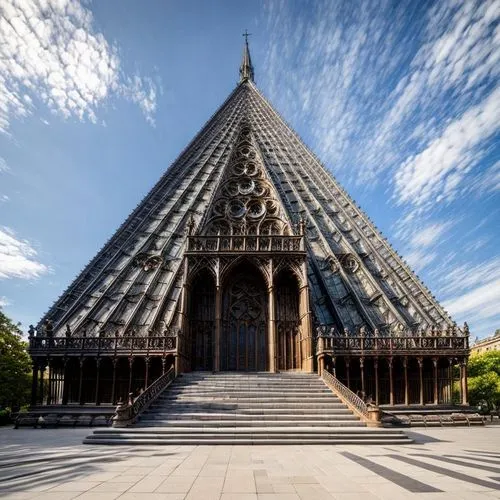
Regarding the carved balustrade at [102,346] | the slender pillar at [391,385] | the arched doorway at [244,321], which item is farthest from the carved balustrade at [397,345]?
the carved balustrade at [102,346]

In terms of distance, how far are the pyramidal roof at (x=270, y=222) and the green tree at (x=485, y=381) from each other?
29.7 meters

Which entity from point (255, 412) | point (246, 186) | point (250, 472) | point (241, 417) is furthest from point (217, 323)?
point (250, 472)

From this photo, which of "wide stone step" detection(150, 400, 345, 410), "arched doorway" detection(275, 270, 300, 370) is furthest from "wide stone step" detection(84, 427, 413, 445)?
"arched doorway" detection(275, 270, 300, 370)

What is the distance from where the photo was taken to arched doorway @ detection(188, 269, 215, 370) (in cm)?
2730

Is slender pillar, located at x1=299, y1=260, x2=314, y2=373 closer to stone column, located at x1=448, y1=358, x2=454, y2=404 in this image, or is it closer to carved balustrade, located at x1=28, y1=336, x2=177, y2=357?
carved balustrade, located at x1=28, y1=336, x2=177, y2=357

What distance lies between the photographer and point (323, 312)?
2895cm

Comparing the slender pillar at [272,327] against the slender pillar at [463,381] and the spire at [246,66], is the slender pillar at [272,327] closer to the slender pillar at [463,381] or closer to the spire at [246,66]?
the slender pillar at [463,381]

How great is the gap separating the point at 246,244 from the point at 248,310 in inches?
203

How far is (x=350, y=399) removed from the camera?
17641 millimetres

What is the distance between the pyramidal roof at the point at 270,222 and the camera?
2831 cm

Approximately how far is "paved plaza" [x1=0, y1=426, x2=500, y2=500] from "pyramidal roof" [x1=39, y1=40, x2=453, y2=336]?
1524 cm

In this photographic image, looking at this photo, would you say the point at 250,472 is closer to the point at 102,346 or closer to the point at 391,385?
the point at 391,385

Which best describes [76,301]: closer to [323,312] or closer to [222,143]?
[323,312]

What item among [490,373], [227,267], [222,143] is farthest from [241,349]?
[490,373]
